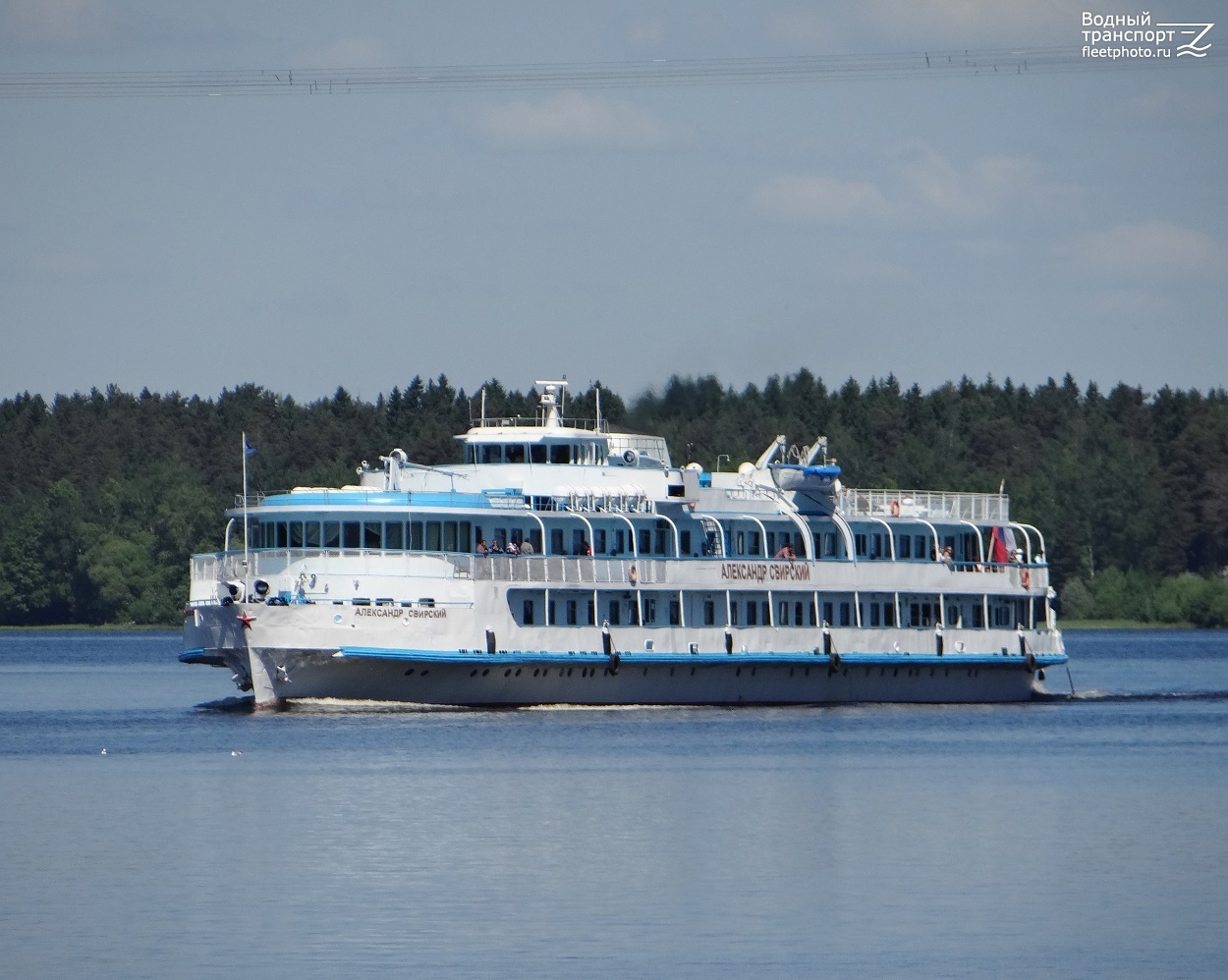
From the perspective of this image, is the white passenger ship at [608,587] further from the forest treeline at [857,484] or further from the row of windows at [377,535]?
the forest treeline at [857,484]

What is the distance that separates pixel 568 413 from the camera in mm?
166125

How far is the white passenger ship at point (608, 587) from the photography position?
67.1 metres

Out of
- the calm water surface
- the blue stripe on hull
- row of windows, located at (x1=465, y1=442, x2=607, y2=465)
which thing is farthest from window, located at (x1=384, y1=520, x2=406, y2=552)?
row of windows, located at (x1=465, y1=442, x2=607, y2=465)

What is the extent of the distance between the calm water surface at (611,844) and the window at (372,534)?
15.9 ft

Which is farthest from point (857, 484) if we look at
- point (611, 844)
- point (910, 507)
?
point (611, 844)

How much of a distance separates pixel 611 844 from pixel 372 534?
82.4ft

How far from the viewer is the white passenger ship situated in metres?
67.1

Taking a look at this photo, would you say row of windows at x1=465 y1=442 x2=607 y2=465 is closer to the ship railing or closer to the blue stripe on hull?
the blue stripe on hull

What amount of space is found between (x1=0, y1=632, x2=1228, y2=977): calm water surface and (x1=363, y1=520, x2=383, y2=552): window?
191 inches

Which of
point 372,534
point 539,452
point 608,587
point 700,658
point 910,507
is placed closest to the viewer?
point 372,534

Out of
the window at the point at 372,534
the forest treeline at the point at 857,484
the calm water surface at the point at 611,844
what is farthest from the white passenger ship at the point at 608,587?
the forest treeline at the point at 857,484

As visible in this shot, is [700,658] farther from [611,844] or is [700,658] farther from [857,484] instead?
[857,484]

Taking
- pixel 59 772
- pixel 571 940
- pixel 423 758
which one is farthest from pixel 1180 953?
pixel 59 772

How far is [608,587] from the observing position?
71688 mm
